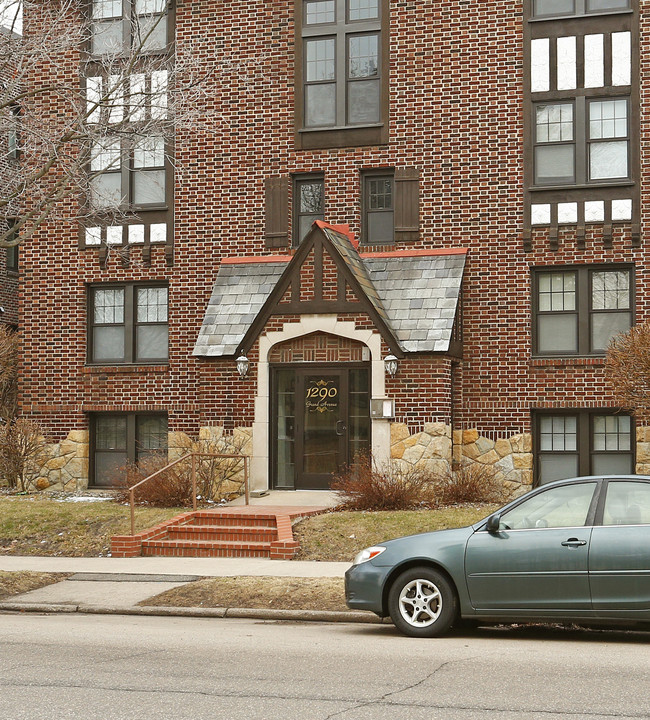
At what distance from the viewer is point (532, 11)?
2209 cm

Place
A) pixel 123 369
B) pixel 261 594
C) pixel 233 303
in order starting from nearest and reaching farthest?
pixel 261 594, pixel 233 303, pixel 123 369

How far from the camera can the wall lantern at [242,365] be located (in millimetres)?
21094

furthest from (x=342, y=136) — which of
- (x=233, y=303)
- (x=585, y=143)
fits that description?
(x=585, y=143)

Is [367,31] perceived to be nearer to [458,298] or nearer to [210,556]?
[458,298]

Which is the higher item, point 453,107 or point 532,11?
point 532,11

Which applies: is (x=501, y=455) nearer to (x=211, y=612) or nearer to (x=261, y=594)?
(x=261, y=594)

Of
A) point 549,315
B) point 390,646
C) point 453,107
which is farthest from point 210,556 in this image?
point 453,107

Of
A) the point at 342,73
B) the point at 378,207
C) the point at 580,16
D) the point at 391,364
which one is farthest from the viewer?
the point at 378,207

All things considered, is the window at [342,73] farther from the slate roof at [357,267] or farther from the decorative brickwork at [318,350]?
the decorative brickwork at [318,350]

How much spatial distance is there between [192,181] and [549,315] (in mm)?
7672

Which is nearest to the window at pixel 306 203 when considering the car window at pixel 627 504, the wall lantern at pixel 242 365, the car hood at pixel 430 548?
the wall lantern at pixel 242 365

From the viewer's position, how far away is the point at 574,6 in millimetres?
21906

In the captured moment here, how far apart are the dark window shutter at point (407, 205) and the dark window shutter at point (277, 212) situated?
2.21 meters

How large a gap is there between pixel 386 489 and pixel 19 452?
332 inches
